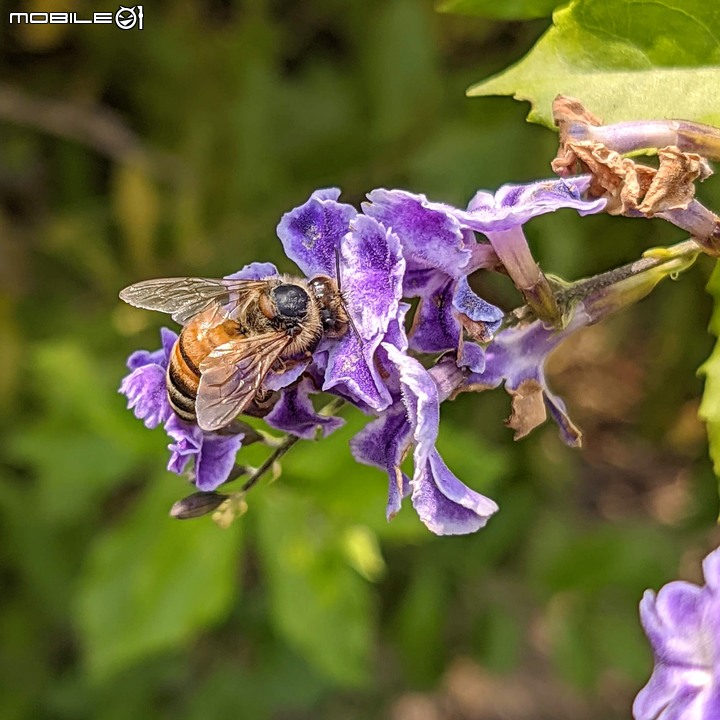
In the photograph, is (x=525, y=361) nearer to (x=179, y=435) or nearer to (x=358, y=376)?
(x=358, y=376)

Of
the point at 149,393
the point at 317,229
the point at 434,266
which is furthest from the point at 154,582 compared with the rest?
the point at 434,266

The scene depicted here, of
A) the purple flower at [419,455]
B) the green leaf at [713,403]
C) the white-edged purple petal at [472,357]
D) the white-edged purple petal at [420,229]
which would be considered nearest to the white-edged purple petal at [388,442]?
the purple flower at [419,455]

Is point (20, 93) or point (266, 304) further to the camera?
point (20, 93)

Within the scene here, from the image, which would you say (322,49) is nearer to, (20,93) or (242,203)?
(242,203)

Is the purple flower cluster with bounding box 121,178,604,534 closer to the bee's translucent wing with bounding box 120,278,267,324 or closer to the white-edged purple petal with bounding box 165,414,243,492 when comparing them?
the white-edged purple petal with bounding box 165,414,243,492

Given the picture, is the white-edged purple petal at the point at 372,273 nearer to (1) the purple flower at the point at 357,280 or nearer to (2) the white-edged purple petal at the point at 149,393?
(1) the purple flower at the point at 357,280

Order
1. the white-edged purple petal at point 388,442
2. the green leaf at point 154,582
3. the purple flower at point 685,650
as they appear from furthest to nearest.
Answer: the green leaf at point 154,582
the white-edged purple petal at point 388,442
the purple flower at point 685,650

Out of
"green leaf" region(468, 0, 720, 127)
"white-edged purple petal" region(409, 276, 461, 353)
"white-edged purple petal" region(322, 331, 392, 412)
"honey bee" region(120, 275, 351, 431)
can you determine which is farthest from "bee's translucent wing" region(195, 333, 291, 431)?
"green leaf" region(468, 0, 720, 127)

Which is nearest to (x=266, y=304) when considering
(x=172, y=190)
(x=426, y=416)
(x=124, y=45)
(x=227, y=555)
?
(x=426, y=416)
